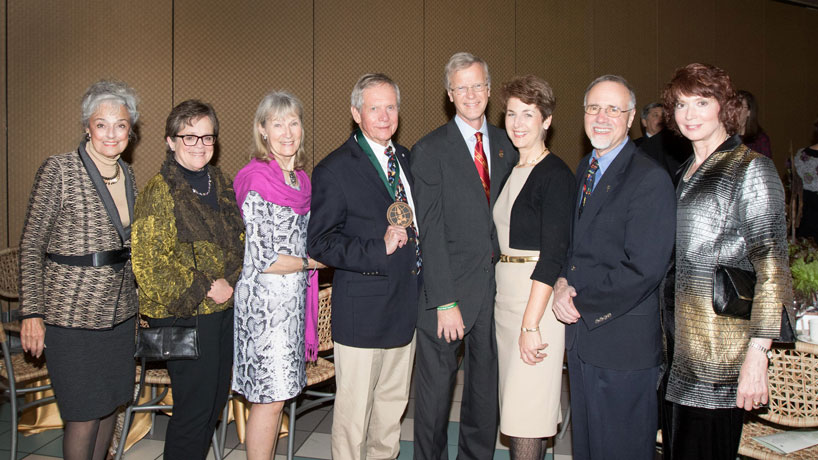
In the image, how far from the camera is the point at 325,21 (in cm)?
527

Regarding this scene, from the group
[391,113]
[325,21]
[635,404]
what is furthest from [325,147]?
[635,404]

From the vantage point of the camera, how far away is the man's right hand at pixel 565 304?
7.48 feet

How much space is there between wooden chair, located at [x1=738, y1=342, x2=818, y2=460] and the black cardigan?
0.94 m

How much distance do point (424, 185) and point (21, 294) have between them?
70.2 inches

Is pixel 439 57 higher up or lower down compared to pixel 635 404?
higher up

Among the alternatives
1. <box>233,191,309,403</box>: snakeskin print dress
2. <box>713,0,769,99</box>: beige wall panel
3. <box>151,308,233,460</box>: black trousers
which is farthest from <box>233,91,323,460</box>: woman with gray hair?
<box>713,0,769,99</box>: beige wall panel

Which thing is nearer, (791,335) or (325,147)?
(791,335)

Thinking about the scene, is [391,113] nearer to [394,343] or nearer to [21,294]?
[394,343]

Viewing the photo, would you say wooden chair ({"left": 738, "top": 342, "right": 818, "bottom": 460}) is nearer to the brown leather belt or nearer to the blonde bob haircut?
the brown leather belt

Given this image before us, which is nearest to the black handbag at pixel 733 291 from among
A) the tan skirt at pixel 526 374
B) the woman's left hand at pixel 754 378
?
the woman's left hand at pixel 754 378

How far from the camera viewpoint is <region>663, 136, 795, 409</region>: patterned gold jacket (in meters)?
1.91

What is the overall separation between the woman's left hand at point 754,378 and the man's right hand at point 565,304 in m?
0.60

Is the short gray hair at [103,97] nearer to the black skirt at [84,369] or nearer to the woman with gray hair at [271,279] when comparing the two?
the woman with gray hair at [271,279]

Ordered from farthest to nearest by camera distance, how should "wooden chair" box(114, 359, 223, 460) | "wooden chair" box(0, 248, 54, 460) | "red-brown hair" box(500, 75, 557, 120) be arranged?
"wooden chair" box(0, 248, 54, 460), "wooden chair" box(114, 359, 223, 460), "red-brown hair" box(500, 75, 557, 120)
